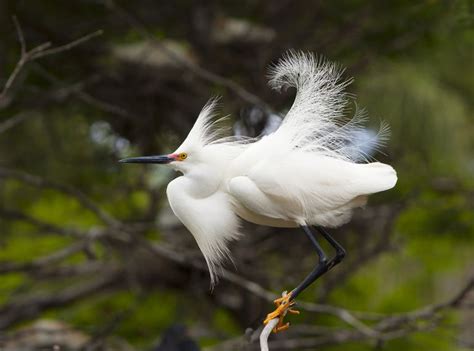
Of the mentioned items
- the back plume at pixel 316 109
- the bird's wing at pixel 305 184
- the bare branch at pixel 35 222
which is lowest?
the bare branch at pixel 35 222

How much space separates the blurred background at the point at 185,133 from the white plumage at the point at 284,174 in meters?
1.36

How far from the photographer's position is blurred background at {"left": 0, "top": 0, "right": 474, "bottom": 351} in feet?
10.6

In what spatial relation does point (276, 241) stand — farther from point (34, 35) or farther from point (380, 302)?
point (34, 35)

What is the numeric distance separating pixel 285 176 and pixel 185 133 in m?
2.12

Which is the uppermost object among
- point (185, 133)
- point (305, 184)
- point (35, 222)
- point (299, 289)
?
point (305, 184)

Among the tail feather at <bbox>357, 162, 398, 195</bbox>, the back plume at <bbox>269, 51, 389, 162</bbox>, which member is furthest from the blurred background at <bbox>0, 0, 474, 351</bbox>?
the tail feather at <bbox>357, 162, 398, 195</bbox>

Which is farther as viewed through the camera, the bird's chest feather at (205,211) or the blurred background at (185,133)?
the blurred background at (185,133)

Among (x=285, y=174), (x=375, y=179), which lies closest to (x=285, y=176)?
(x=285, y=174)

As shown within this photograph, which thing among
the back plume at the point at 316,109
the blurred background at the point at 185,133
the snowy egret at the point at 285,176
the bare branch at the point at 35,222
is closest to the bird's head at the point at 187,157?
the snowy egret at the point at 285,176

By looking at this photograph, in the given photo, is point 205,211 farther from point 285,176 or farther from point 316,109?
point 316,109

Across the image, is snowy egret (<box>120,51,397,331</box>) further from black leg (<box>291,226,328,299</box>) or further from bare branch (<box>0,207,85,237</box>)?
bare branch (<box>0,207,85,237</box>)

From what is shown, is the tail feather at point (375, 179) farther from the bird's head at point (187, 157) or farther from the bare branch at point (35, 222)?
the bare branch at point (35, 222)

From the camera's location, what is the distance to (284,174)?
141cm

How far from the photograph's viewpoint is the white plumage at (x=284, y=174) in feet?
4.63
